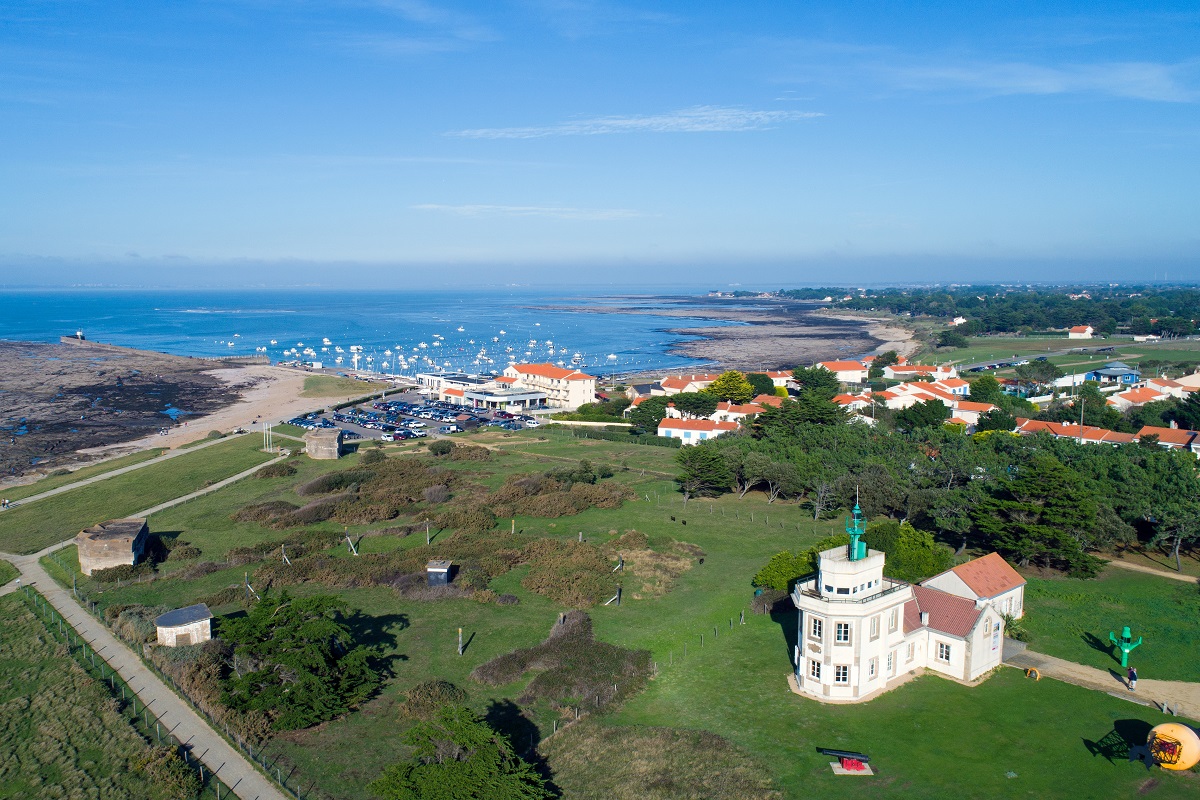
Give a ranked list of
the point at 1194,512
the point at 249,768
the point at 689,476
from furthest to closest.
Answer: the point at 689,476, the point at 1194,512, the point at 249,768

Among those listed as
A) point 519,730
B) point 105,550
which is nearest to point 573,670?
point 519,730

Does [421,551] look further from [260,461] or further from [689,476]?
[260,461]

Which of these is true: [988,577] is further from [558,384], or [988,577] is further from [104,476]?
[558,384]

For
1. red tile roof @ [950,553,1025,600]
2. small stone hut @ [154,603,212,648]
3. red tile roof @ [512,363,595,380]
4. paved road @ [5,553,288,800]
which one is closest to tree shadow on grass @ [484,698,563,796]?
paved road @ [5,553,288,800]

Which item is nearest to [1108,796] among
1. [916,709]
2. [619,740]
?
[916,709]

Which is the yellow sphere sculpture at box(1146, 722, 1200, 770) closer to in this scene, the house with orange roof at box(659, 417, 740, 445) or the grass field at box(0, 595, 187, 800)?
the grass field at box(0, 595, 187, 800)

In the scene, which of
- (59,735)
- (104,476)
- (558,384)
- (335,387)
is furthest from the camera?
(335,387)
